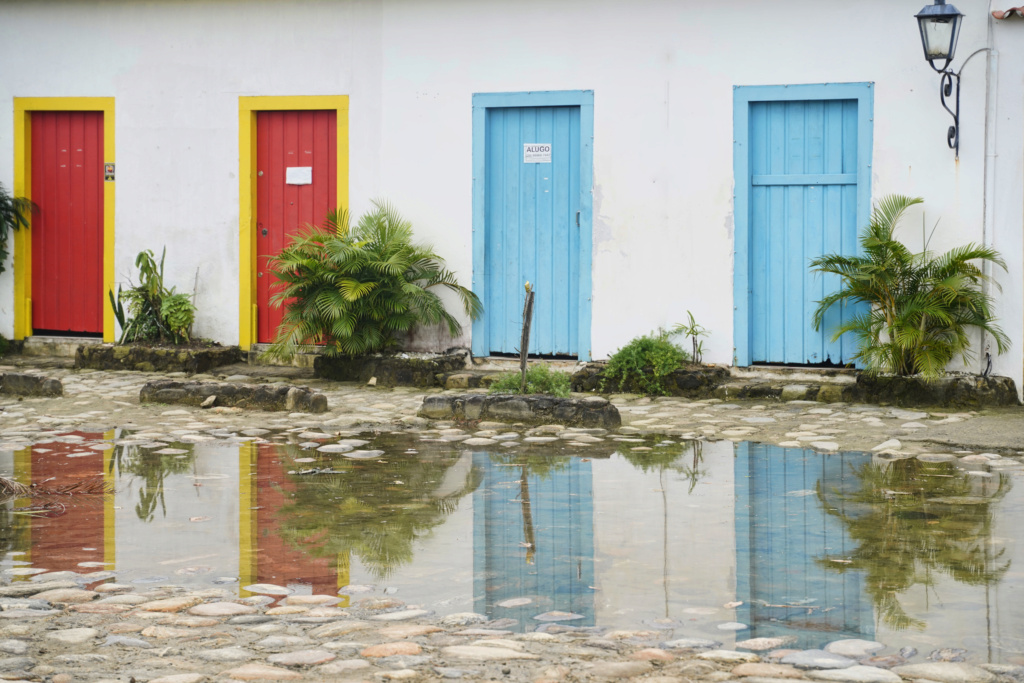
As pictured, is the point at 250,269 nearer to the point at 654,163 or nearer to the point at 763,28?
the point at 654,163

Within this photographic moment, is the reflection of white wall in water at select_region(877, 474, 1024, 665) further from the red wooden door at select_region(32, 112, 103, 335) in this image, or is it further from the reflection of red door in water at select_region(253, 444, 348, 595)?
the red wooden door at select_region(32, 112, 103, 335)

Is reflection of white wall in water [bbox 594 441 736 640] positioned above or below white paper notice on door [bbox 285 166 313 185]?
below

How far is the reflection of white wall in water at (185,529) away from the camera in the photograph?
457 centimetres

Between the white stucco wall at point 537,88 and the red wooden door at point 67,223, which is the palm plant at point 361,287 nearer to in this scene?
the white stucco wall at point 537,88

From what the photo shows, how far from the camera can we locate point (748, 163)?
999cm

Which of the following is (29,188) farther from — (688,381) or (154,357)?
(688,381)

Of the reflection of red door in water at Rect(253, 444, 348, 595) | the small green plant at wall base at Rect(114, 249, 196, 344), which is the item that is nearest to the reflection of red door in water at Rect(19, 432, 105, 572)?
the reflection of red door in water at Rect(253, 444, 348, 595)

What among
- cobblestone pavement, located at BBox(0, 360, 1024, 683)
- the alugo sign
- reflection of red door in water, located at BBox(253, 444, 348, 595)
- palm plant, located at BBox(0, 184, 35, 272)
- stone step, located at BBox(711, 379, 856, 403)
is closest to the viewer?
cobblestone pavement, located at BBox(0, 360, 1024, 683)

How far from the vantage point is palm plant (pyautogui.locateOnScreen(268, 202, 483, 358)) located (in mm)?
10258

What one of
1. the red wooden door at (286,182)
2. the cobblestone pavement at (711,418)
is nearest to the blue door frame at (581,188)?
the cobblestone pavement at (711,418)

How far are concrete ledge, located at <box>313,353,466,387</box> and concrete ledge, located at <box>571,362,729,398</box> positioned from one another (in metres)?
1.28

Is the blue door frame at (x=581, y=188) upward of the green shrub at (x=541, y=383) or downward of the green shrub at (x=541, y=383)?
upward

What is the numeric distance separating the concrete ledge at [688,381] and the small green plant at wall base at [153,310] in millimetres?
4140

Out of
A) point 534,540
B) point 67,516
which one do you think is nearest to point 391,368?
point 67,516
